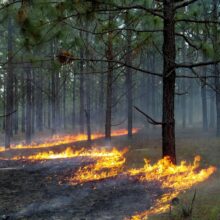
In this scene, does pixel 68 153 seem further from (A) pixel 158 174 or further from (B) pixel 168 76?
(B) pixel 168 76

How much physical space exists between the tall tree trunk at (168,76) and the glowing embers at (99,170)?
222 cm

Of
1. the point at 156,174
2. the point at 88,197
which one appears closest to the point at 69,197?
the point at 88,197

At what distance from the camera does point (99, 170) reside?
529 inches

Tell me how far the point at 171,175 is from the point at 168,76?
3040mm

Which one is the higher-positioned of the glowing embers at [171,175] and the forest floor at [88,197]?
the glowing embers at [171,175]

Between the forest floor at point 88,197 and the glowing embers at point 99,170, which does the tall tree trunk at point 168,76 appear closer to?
the forest floor at point 88,197

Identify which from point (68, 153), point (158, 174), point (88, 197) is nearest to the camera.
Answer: point (88, 197)

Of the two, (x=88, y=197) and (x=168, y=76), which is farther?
(x=168, y=76)

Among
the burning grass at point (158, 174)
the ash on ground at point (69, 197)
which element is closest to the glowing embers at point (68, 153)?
the burning grass at point (158, 174)

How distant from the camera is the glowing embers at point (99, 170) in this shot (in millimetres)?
12312

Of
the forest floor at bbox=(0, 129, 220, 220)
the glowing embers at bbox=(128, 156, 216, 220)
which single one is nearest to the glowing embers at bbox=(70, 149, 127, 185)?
the forest floor at bbox=(0, 129, 220, 220)

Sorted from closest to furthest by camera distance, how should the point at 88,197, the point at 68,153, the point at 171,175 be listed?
1. the point at 88,197
2. the point at 171,175
3. the point at 68,153

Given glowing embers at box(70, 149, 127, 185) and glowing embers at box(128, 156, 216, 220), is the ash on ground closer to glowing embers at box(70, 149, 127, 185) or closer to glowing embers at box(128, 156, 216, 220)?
glowing embers at box(128, 156, 216, 220)

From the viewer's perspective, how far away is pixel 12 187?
39.2 feet
